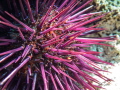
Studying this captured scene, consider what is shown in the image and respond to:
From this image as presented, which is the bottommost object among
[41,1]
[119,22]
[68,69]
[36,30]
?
[68,69]

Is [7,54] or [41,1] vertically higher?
[41,1]

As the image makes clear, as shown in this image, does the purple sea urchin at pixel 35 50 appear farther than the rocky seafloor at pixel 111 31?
No

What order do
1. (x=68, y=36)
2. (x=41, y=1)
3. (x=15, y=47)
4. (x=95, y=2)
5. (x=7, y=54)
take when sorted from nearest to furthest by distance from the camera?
(x=7, y=54) → (x=15, y=47) → (x=68, y=36) → (x=41, y=1) → (x=95, y=2)

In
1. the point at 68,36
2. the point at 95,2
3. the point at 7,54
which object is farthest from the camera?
the point at 95,2

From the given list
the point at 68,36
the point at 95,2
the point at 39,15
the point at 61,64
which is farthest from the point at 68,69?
the point at 95,2

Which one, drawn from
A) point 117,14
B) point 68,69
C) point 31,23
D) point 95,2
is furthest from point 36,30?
point 117,14

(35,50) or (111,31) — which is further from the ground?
(35,50)

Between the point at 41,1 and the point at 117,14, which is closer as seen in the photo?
the point at 41,1

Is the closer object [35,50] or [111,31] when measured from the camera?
[35,50]

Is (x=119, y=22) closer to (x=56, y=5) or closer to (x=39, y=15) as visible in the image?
(x=56, y=5)

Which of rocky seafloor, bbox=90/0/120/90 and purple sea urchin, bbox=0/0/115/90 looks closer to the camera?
purple sea urchin, bbox=0/0/115/90
